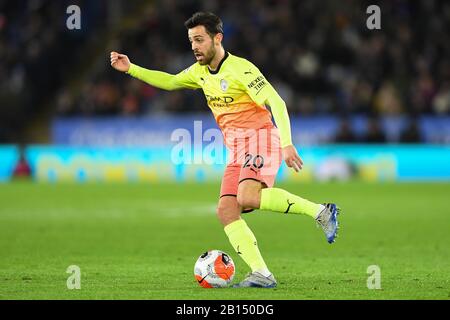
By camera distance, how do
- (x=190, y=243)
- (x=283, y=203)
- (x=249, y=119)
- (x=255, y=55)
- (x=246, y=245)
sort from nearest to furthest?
(x=283, y=203), (x=246, y=245), (x=249, y=119), (x=190, y=243), (x=255, y=55)

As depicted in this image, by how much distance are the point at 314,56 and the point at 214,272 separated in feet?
55.9

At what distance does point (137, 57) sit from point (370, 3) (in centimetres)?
611

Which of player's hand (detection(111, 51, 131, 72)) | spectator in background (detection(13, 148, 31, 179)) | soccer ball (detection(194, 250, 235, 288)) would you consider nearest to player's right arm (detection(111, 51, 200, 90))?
player's hand (detection(111, 51, 131, 72))

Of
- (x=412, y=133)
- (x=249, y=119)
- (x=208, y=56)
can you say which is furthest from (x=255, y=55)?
(x=208, y=56)

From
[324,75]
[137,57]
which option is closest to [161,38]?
[137,57]

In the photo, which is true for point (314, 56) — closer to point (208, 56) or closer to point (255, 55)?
point (255, 55)

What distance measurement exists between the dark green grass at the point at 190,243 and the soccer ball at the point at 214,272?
10cm

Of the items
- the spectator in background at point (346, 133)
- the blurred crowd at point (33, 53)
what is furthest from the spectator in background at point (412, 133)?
the blurred crowd at point (33, 53)

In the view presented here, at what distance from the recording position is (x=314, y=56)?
2456cm

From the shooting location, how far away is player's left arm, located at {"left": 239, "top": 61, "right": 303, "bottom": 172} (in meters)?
7.68

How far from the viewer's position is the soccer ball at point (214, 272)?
315 inches

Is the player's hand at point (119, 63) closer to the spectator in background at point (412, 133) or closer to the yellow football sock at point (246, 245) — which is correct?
the yellow football sock at point (246, 245)

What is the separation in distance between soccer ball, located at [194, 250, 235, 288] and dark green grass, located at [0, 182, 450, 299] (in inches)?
3.8
